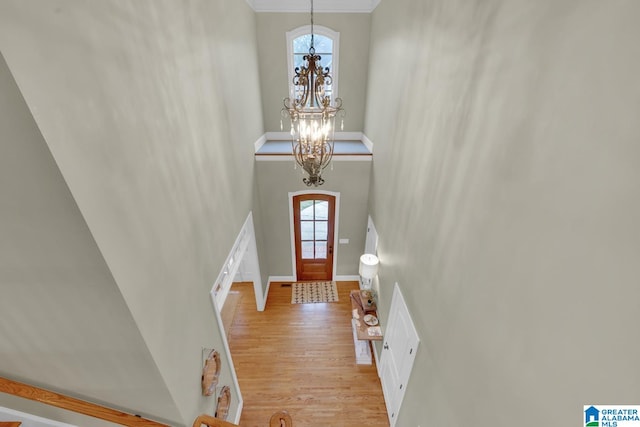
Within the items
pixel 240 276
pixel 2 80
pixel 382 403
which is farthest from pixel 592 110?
pixel 240 276

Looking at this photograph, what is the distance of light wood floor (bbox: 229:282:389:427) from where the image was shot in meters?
3.67

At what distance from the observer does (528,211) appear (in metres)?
1.19

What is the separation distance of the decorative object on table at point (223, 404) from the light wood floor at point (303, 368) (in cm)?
96

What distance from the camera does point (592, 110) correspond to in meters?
0.91

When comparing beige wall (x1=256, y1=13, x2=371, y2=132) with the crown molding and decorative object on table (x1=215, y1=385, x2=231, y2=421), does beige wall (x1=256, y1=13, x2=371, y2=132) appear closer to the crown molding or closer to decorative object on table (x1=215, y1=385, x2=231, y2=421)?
the crown molding

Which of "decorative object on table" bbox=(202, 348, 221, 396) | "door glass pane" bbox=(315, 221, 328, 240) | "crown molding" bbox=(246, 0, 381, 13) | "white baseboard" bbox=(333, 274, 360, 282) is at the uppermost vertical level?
"crown molding" bbox=(246, 0, 381, 13)

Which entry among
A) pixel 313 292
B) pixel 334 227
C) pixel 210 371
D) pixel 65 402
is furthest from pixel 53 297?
pixel 313 292

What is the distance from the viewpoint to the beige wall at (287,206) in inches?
196

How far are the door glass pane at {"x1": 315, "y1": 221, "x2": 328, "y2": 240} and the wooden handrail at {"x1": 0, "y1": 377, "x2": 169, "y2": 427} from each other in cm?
430

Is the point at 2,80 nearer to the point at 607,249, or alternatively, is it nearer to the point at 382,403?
the point at 607,249

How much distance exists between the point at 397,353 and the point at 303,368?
71.0 inches

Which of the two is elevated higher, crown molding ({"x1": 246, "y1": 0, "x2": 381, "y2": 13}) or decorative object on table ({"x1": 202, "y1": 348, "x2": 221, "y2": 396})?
crown molding ({"x1": 246, "y1": 0, "x2": 381, "y2": 13})

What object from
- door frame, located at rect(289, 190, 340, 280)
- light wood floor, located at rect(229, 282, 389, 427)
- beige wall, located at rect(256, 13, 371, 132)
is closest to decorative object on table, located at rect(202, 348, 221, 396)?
light wood floor, located at rect(229, 282, 389, 427)

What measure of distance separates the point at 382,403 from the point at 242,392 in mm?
2137
